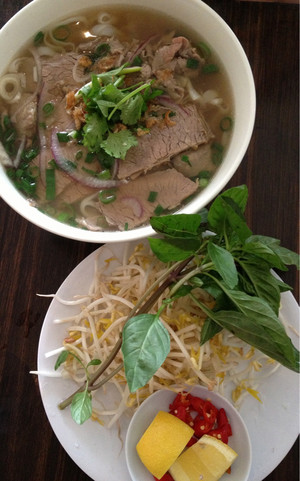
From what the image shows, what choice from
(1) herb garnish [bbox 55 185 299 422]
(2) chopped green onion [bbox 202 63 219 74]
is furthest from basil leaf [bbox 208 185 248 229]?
(2) chopped green onion [bbox 202 63 219 74]

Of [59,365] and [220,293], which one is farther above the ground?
[220,293]

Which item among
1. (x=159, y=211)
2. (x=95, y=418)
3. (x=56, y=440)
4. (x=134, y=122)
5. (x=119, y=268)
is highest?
(x=134, y=122)

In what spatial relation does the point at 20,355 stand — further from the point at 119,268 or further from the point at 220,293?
the point at 220,293

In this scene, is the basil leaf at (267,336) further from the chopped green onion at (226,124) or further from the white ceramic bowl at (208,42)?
the chopped green onion at (226,124)

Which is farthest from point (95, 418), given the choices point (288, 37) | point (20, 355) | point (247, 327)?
point (288, 37)

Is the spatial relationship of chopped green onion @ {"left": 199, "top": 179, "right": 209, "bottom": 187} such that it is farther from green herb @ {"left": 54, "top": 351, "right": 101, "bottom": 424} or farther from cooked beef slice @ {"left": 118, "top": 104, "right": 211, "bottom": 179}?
green herb @ {"left": 54, "top": 351, "right": 101, "bottom": 424}

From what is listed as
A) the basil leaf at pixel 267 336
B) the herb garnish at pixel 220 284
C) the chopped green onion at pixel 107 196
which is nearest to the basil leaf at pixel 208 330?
the herb garnish at pixel 220 284
